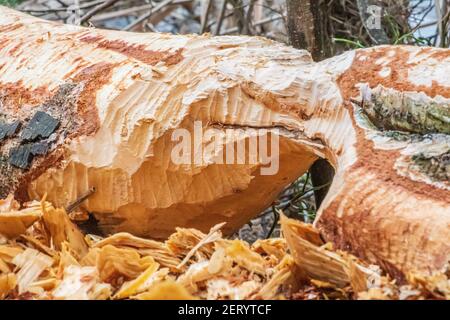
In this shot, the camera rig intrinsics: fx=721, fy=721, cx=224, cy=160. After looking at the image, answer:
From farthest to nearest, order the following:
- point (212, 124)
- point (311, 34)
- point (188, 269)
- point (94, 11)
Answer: point (94, 11) < point (311, 34) < point (212, 124) < point (188, 269)

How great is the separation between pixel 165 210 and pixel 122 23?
2391 millimetres

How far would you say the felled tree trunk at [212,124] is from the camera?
0.93m

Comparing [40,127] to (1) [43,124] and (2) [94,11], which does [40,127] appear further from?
(2) [94,11]

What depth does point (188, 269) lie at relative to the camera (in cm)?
89

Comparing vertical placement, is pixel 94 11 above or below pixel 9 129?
above

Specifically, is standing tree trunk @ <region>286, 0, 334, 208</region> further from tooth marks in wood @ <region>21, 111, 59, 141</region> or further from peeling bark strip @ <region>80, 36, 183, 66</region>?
tooth marks in wood @ <region>21, 111, 59, 141</region>

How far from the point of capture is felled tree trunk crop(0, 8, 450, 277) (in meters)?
0.93

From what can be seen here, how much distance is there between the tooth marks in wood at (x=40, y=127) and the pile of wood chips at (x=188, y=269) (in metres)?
0.16

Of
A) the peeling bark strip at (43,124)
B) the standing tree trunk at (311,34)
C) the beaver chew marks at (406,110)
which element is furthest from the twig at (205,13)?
the beaver chew marks at (406,110)

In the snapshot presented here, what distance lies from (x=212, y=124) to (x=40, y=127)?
28cm

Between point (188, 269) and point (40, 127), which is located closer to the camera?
point (188, 269)

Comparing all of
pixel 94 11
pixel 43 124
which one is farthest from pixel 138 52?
pixel 94 11

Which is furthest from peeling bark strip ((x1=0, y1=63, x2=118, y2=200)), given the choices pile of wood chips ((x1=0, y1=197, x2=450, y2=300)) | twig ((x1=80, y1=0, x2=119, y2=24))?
twig ((x1=80, y1=0, x2=119, y2=24))
